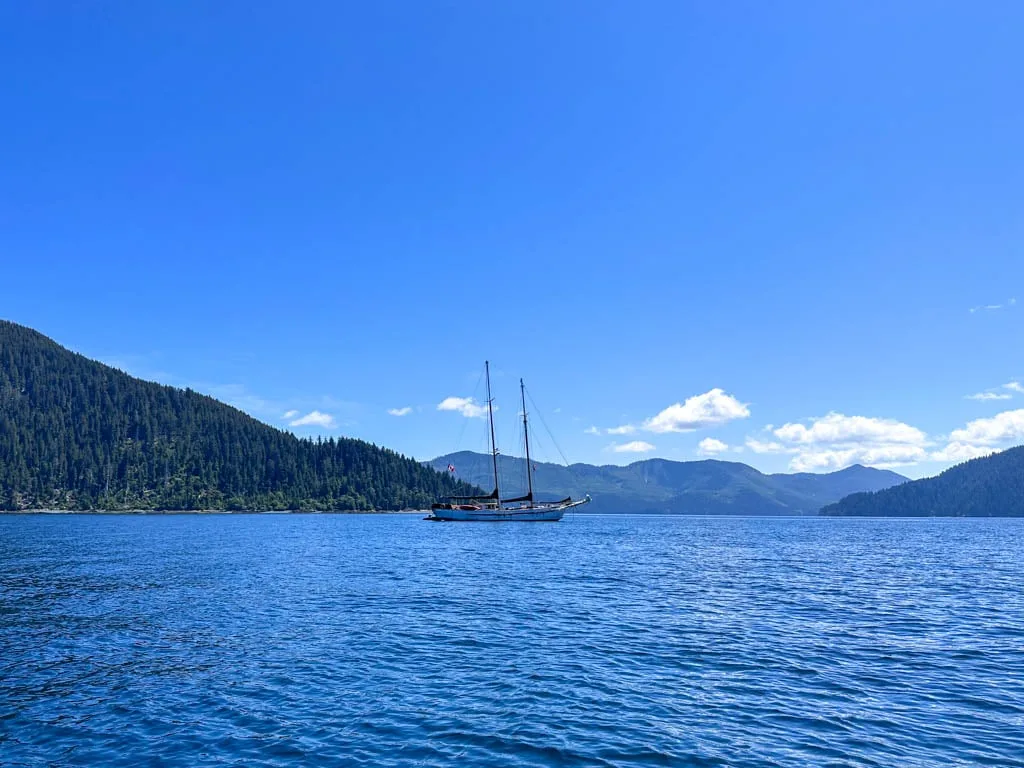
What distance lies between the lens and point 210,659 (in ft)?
88.2

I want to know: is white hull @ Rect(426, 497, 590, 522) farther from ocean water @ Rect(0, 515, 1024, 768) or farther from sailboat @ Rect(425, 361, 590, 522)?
ocean water @ Rect(0, 515, 1024, 768)

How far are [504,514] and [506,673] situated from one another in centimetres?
15979

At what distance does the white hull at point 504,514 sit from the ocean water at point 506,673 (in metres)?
131

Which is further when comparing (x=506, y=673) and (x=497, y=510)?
(x=497, y=510)

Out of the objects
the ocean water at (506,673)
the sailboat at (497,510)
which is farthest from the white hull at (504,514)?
the ocean water at (506,673)

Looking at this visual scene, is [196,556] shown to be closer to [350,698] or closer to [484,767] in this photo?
[350,698]

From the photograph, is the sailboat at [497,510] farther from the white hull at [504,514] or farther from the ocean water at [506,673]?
the ocean water at [506,673]

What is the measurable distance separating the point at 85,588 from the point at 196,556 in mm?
30420

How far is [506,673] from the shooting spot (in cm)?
2481

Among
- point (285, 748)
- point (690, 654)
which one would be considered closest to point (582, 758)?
point (285, 748)

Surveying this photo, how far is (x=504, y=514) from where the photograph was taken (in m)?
182

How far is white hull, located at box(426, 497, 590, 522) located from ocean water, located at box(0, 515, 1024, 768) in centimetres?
13081

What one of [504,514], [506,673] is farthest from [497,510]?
[506,673]

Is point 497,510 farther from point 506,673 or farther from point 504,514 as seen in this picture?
point 506,673
